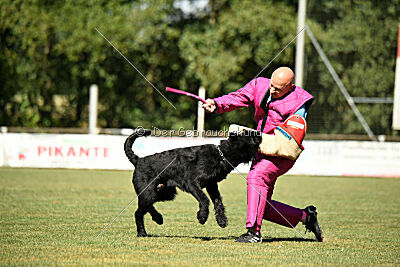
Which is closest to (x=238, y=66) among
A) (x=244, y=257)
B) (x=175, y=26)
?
(x=175, y=26)

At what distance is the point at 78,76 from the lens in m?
27.8

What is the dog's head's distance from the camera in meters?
6.04

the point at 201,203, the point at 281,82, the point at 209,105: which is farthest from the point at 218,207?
the point at 281,82

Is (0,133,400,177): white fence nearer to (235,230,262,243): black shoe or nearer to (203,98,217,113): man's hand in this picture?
(203,98,217,113): man's hand

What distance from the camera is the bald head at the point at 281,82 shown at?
593cm

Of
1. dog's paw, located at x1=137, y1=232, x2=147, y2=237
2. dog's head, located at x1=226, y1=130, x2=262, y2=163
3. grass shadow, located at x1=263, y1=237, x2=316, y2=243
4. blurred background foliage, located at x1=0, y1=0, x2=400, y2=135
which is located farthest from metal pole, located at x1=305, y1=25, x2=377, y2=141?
dog's paw, located at x1=137, y1=232, x2=147, y2=237

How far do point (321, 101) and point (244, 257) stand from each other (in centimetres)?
1592

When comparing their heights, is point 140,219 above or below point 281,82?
below

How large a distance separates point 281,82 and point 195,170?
120 cm

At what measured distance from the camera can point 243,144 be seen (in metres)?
6.07

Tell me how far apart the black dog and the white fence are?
11.6 m

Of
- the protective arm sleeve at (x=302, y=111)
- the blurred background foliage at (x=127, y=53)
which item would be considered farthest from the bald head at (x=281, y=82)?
the blurred background foliage at (x=127, y=53)

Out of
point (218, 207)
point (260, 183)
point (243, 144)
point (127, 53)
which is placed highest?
point (127, 53)

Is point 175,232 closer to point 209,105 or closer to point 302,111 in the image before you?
point 209,105
